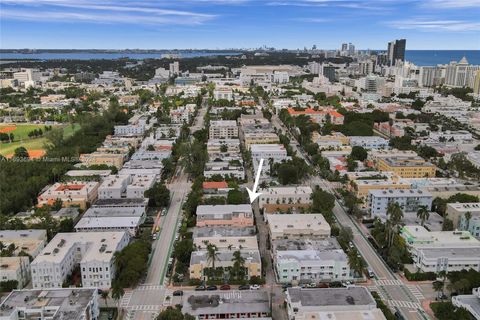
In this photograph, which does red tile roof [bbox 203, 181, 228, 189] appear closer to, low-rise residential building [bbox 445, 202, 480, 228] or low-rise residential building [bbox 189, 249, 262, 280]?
low-rise residential building [bbox 189, 249, 262, 280]

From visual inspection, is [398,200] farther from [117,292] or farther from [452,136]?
[452,136]

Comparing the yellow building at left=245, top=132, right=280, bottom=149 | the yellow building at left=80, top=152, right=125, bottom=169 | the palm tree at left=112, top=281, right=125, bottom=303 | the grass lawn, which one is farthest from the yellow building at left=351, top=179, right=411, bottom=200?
the grass lawn

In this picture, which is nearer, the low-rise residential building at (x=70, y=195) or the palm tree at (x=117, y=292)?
the palm tree at (x=117, y=292)

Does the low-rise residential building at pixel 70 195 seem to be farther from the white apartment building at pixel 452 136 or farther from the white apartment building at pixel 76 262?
the white apartment building at pixel 452 136

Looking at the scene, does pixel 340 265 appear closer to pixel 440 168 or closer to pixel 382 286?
pixel 382 286

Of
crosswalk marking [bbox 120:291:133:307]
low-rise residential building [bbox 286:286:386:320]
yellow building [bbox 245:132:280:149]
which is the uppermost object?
yellow building [bbox 245:132:280:149]

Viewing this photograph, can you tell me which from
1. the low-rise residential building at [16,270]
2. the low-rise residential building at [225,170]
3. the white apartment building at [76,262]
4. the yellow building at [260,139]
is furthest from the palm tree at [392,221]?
the yellow building at [260,139]
